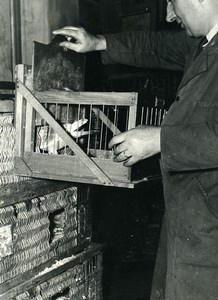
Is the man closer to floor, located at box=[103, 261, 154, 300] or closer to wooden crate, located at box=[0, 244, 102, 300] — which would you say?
wooden crate, located at box=[0, 244, 102, 300]

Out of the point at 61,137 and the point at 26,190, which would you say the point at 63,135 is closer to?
the point at 61,137

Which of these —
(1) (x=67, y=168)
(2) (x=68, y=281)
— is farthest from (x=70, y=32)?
(2) (x=68, y=281)

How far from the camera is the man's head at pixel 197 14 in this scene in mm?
1393

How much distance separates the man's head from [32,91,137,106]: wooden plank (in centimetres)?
33

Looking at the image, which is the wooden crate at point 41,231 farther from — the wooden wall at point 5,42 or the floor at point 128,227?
the floor at point 128,227

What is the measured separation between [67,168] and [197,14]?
71 cm

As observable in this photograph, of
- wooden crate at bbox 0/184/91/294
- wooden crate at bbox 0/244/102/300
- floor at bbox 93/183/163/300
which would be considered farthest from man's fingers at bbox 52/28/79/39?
floor at bbox 93/183/163/300

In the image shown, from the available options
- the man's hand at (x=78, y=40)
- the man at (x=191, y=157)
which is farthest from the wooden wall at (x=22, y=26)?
the man at (x=191, y=157)

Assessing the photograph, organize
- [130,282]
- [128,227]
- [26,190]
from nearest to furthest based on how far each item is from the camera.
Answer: [26,190] < [130,282] < [128,227]

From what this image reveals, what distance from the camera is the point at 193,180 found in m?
1.44

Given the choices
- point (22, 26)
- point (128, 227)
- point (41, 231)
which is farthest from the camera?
point (128, 227)

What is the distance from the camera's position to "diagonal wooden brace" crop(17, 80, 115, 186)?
1.44 metres

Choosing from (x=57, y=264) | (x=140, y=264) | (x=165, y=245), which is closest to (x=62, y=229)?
(x=57, y=264)

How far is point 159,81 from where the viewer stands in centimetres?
397
